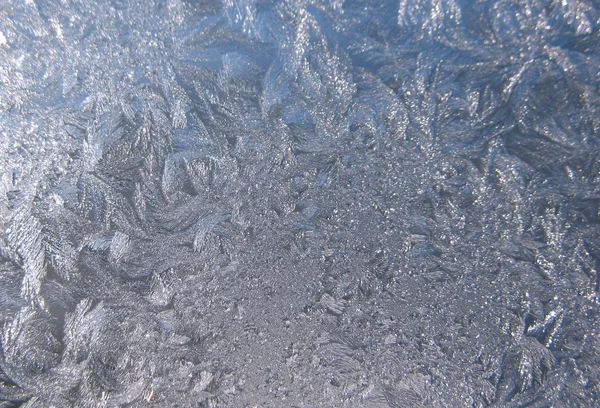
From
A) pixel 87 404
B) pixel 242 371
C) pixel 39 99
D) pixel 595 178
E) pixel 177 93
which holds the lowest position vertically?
pixel 87 404

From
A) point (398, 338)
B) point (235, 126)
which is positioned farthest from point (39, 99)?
point (398, 338)

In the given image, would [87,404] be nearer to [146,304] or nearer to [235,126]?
[146,304]

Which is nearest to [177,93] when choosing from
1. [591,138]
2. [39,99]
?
[39,99]

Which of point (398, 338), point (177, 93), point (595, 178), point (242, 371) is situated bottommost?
Result: point (242, 371)

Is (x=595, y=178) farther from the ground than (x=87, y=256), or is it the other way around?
(x=595, y=178)

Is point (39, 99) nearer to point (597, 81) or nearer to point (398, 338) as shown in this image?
point (398, 338)

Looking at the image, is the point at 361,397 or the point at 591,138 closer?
the point at 591,138
